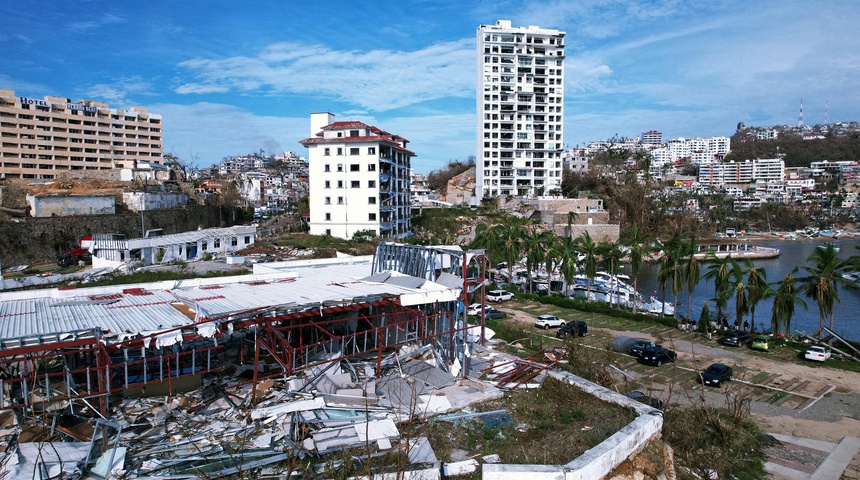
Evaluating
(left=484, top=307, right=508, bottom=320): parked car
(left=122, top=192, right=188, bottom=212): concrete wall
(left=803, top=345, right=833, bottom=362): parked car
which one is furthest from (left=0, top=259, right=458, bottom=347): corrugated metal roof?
(left=122, top=192, right=188, bottom=212): concrete wall

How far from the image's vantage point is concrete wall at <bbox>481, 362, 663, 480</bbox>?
6992 mm

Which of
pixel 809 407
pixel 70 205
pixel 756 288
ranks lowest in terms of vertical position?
pixel 809 407

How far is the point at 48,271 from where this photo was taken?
28.4 metres

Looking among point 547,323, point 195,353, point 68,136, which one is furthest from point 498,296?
point 68,136

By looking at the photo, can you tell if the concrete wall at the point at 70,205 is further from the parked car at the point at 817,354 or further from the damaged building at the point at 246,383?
the parked car at the point at 817,354

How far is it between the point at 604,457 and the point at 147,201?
4448 centimetres

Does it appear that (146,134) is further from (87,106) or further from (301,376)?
(301,376)

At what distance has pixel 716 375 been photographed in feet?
53.2

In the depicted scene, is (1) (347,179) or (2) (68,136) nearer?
(1) (347,179)

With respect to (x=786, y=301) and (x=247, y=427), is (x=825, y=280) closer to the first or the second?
(x=786, y=301)

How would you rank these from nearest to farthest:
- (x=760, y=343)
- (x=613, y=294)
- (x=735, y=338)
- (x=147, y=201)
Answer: (x=760, y=343), (x=735, y=338), (x=613, y=294), (x=147, y=201)

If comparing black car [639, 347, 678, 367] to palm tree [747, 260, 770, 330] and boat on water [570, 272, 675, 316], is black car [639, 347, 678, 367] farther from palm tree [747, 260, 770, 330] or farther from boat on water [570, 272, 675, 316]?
boat on water [570, 272, 675, 316]

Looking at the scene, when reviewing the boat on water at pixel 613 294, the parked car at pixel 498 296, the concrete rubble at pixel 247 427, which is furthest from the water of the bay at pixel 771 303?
the concrete rubble at pixel 247 427

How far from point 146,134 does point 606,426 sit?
80238 mm
